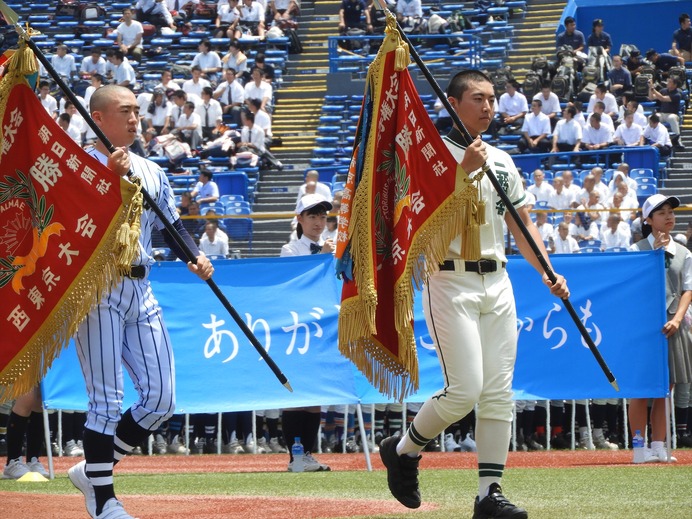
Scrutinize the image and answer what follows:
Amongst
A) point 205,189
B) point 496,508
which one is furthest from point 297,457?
point 205,189

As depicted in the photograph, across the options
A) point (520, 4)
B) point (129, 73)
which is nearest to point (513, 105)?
point (520, 4)

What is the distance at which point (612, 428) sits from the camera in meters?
13.5

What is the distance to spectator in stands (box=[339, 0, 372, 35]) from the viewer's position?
29516mm

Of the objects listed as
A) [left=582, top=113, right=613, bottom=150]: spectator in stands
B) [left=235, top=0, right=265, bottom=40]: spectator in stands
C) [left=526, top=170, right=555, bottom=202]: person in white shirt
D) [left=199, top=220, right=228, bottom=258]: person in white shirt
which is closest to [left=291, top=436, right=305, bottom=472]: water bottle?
[left=199, top=220, right=228, bottom=258]: person in white shirt

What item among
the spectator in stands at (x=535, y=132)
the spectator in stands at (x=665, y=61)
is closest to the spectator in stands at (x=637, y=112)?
the spectator in stands at (x=535, y=132)

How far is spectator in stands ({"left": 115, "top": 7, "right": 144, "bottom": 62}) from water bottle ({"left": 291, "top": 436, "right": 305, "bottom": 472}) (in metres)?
21.3

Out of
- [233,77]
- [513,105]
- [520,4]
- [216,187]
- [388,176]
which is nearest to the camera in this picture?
[388,176]

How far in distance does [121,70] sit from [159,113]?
2.68 metres

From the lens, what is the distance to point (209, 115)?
26.2m

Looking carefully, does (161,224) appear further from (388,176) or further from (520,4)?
(520,4)

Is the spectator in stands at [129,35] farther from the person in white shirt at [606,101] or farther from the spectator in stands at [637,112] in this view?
the spectator in stands at [637,112]

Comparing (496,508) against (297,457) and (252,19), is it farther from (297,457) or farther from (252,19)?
(252,19)

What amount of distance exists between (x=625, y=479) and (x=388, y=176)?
319 cm

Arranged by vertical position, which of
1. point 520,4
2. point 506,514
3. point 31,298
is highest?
point 520,4
